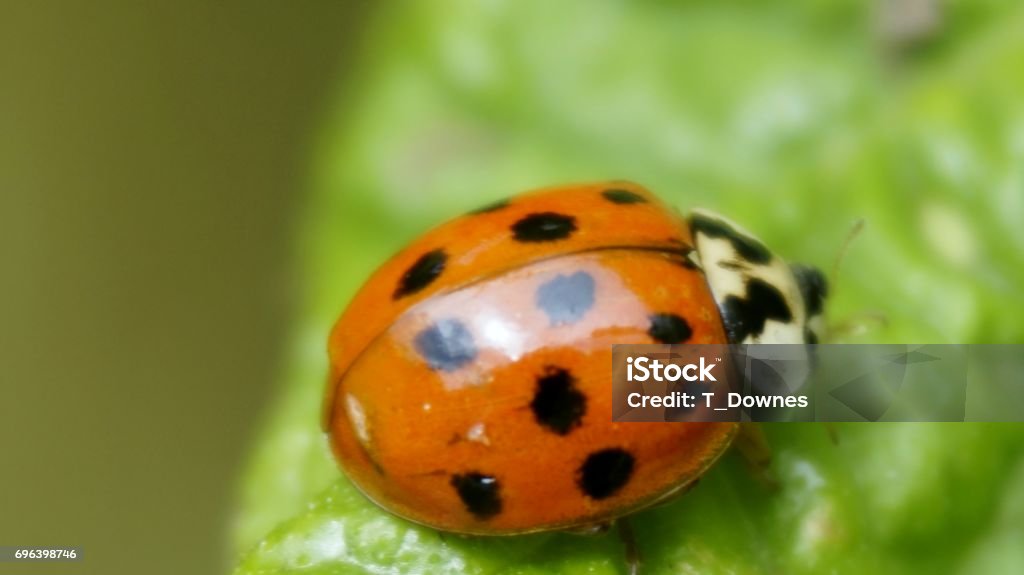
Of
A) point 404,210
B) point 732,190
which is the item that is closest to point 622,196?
point 732,190

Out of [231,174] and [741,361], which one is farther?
[231,174]

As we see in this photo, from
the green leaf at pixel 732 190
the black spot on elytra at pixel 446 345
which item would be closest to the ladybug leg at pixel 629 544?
the green leaf at pixel 732 190

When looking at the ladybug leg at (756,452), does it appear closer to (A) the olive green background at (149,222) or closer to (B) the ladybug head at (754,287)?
(B) the ladybug head at (754,287)

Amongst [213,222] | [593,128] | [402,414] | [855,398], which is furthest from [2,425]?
[855,398]

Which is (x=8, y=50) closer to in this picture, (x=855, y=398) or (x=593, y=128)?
(x=593, y=128)

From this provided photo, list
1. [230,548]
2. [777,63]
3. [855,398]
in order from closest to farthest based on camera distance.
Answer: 1. [855,398]
2. [230,548]
3. [777,63]

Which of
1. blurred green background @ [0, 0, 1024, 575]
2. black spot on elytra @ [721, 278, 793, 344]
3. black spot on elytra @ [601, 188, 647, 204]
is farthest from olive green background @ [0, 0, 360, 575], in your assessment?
black spot on elytra @ [721, 278, 793, 344]
